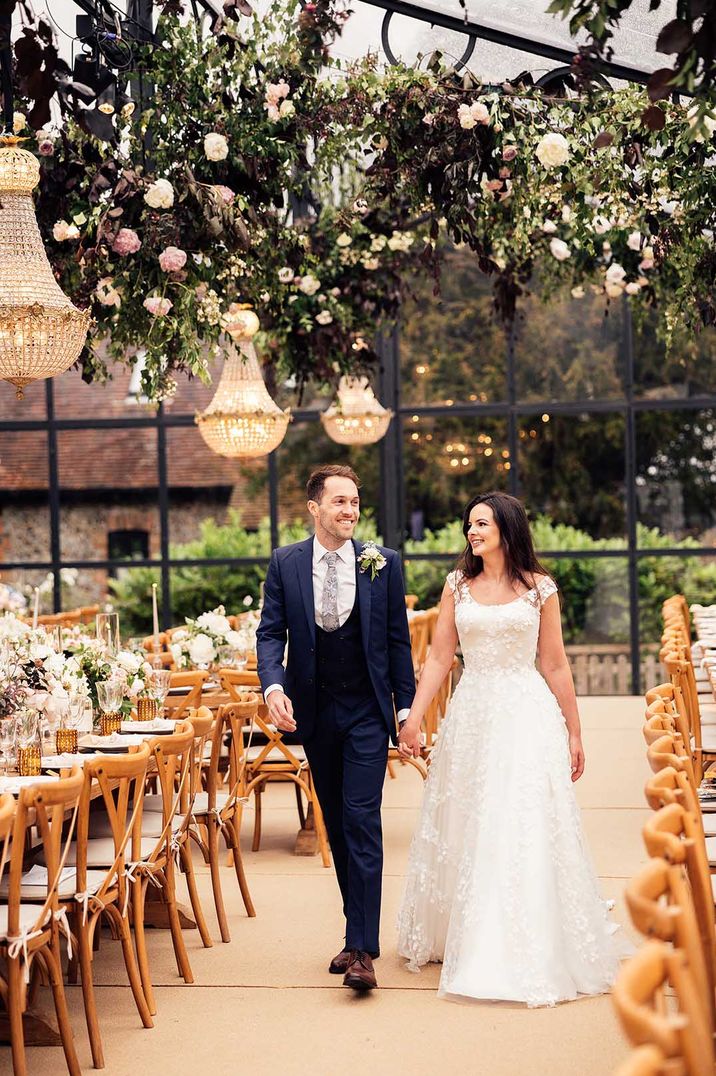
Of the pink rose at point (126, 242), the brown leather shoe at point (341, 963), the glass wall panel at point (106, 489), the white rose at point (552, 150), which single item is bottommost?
the brown leather shoe at point (341, 963)

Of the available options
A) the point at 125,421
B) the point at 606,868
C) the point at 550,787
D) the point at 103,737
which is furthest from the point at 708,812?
the point at 125,421

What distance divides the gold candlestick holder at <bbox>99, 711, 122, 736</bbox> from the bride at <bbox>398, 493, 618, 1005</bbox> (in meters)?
1.32

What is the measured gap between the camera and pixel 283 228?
8086mm

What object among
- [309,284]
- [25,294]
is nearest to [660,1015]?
[25,294]

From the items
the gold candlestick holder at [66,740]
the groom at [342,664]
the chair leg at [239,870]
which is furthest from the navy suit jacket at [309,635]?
the chair leg at [239,870]

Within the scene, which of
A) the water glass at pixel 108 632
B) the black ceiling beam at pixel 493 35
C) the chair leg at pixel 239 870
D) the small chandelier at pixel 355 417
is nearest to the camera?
the chair leg at pixel 239 870

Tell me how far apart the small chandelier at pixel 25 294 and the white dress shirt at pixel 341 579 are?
5.68ft

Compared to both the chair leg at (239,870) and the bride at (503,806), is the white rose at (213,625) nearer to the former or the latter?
the chair leg at (239,870)

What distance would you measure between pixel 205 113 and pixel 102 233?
902mm

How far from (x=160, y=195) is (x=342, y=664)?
9.10 feet

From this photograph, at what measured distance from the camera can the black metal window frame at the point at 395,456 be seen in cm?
1211

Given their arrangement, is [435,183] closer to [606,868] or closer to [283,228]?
[283,228]

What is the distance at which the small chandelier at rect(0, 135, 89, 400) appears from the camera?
5.68 m

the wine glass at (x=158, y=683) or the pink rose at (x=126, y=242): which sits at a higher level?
the pink rose at (x=126, y=242)
